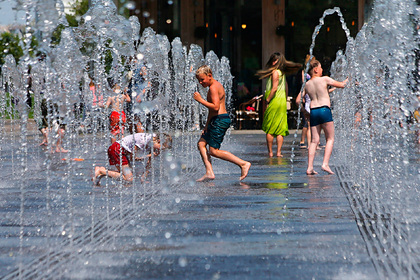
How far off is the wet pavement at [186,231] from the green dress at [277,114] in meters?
3.42

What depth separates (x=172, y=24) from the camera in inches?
959

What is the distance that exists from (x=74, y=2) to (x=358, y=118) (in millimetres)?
41832

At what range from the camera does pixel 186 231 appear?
5.46 m

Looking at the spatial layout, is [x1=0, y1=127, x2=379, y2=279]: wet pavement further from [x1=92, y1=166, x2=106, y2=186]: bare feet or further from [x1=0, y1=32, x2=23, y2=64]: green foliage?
[x1=0, y1=32, x2=23, y2=64]: green foliage

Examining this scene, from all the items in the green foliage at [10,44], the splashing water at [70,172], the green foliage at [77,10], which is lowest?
the splashing water at [70,172]

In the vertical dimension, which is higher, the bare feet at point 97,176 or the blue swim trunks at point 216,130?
the blue swim trunks at point 216,130

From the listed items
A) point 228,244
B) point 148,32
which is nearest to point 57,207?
point 228,244

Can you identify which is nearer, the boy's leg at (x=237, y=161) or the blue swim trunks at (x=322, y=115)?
the boy's leg at (x=237, y=161)

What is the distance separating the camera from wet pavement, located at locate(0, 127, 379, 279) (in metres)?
4.32

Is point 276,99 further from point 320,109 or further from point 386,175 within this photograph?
point 386,175

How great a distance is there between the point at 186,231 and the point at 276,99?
732 cm

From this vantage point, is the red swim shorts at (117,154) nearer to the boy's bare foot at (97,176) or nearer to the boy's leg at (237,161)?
the boy's bare foot at (97,176)

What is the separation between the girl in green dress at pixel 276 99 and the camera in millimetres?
11633

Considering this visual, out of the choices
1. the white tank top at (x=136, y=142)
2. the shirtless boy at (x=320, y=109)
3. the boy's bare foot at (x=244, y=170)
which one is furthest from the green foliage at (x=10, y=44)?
the boy's bare foot at (x=244, y=170)
